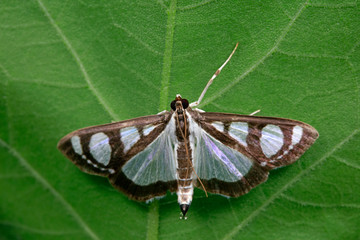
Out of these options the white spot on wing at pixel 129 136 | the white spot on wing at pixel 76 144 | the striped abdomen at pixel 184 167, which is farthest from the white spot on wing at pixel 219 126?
the white spot on wing at pixel 76 144

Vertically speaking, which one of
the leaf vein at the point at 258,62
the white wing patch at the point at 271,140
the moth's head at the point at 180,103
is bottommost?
the white wing patch at the point at 271,140

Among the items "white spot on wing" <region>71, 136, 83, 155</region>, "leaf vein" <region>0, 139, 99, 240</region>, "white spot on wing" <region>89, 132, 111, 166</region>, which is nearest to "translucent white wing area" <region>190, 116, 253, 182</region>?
"white spot on wing" <region>89, 132, 111, 166</region>

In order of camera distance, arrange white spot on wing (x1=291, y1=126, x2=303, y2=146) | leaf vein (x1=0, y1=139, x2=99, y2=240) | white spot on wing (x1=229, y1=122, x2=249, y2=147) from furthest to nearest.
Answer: leaf vein (x1=0, y1=139, x2=99, y2=240), white spot on wing (x1=229, y1=122, x2=249, y2=147), white spot on wing (x1=291, y1=126, x2=303, y2=146)

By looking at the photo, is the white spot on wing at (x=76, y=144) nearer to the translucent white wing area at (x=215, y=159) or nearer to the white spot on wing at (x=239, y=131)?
the translucent white wing area at (x=215, y=159)

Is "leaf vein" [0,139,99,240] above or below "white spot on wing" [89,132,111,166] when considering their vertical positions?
below

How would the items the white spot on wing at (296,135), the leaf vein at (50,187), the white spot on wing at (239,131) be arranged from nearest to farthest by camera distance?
the white spot on wing at (296,135) < the white spot on wing at (239,131) < the leaf vein at (50,187)

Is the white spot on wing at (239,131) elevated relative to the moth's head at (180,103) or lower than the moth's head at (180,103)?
lower

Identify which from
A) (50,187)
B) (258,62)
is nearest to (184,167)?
(258,62)

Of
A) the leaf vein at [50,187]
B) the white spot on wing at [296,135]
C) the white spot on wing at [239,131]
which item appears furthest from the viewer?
the leaf vein at [50,187]

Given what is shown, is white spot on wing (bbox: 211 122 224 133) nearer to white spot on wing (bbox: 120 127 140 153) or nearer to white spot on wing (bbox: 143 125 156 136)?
white spot on wing (bbox: 143 125 156 136)
